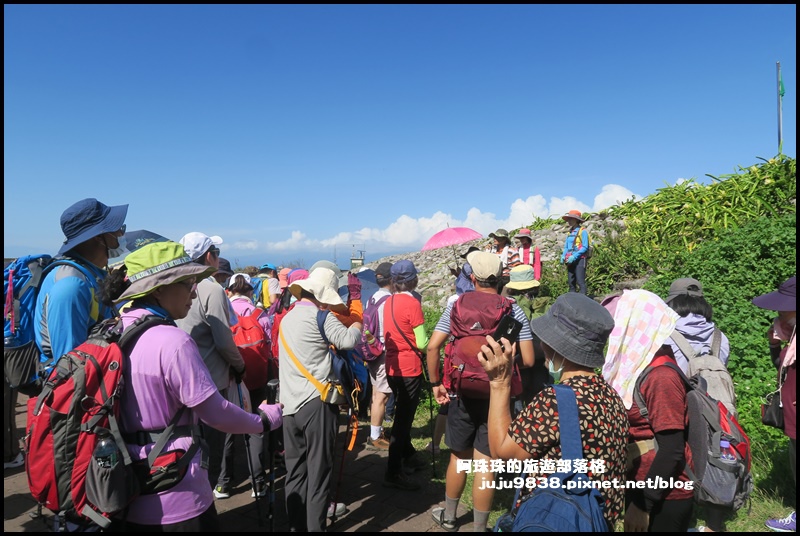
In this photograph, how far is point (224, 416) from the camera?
2.27m

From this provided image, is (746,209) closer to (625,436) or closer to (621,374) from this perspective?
(621,374)

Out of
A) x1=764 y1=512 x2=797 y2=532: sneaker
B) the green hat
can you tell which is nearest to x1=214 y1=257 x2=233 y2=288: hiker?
the green hat

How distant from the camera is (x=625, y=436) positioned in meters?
2.06

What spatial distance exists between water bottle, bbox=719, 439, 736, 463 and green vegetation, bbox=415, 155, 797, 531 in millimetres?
1482

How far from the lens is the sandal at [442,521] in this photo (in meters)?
3.70

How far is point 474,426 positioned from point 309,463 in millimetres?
1232

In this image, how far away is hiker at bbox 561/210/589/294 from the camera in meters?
8.48

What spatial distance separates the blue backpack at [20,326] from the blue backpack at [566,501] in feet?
12.4

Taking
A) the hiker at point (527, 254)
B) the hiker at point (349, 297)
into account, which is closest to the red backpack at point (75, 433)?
the hiker at point (349, 297)

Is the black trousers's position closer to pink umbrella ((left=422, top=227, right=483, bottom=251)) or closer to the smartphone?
the smartphone

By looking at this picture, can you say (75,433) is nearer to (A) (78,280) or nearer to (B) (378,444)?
(A) (78,280)

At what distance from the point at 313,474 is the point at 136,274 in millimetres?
1905

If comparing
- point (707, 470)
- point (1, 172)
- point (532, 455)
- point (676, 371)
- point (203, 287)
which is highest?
point (1, 172)

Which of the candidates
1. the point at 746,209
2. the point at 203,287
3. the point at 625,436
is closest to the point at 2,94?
the point at 203,287
